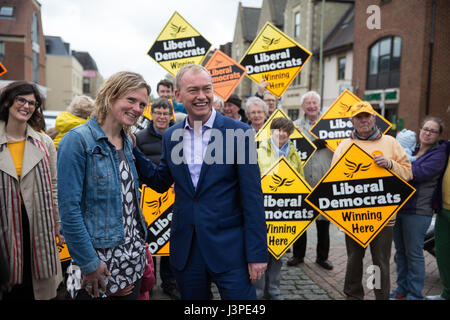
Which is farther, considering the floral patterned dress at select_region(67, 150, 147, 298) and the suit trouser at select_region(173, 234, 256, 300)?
the suit trouser at select_region(173, 234, 256, 300)

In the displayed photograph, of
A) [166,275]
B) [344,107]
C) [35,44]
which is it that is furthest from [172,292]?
[35,44]

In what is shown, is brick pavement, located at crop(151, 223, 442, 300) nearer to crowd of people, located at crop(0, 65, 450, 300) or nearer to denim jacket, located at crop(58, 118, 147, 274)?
crowd of people, located at crop(0, 65, 450, 300)

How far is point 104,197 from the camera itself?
6.68 ft

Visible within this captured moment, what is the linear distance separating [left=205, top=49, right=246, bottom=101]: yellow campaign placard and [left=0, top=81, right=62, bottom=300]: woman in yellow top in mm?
3436

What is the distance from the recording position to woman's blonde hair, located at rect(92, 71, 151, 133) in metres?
2.09

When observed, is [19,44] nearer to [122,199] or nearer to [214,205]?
[122,199]

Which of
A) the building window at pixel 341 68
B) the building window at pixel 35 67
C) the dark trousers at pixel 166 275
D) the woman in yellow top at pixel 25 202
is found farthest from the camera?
the building window at pixel 35 67

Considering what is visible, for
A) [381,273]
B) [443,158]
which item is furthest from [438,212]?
[381,273]

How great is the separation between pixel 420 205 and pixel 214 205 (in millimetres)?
2752

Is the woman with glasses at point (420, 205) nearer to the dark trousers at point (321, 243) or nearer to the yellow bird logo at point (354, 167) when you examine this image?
the yellow bird logo at point (354, 167)

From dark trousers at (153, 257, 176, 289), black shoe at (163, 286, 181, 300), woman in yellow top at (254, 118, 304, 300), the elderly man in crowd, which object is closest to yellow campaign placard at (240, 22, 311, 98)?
the elderly man in crowd

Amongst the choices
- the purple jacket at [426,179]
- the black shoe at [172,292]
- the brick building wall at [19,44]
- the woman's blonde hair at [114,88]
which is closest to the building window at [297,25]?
the brick building wall at [19,44]

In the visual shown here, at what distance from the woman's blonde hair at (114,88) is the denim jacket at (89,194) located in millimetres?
108

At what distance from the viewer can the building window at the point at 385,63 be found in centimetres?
1905
